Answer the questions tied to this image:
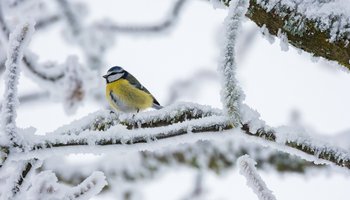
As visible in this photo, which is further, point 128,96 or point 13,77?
point 128,96

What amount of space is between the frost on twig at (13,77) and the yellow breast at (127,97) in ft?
8.28

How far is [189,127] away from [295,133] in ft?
0.74

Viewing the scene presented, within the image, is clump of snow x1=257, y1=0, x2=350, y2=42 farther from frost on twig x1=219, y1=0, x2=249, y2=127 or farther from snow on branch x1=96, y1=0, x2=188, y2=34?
snow on branch x1=96, y1=0, x2=188, y2=34

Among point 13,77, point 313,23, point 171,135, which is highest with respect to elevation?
point 313,23

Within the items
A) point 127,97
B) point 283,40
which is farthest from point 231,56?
point 127,97

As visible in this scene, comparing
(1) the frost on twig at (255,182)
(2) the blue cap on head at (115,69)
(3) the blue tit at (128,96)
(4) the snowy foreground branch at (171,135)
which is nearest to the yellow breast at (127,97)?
(3) the blue tit at (128,96)

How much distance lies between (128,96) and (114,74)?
0.31m

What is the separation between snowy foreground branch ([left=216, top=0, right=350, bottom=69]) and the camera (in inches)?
49.9

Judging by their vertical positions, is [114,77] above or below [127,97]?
above

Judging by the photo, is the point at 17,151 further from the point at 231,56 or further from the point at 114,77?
the point at 114,77

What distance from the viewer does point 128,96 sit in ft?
12.9

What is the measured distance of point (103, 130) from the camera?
1.44m

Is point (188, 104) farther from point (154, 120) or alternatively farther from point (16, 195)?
point (16, 195)

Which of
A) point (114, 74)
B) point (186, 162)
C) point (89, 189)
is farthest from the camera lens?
point (114, 74)
